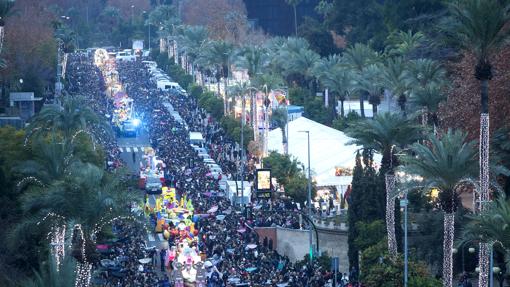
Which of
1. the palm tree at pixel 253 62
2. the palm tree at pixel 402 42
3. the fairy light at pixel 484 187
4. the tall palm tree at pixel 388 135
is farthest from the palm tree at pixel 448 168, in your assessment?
the palm tree at pixel 253 62

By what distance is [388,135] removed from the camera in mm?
58719

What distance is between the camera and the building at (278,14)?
192 m

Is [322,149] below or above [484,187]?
above

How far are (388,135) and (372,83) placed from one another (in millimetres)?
38632

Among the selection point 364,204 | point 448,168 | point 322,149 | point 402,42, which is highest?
point 402,42

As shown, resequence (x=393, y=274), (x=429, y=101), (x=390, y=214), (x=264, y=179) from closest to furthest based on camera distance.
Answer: (x=393, y=274)
(x=390, y=214)
(x=429, y=101)
(x=264, y=179)

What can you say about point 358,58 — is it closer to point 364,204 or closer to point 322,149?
point 322,149

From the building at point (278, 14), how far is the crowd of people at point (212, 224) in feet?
232

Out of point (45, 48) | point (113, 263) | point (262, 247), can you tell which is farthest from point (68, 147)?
point (45, 48)

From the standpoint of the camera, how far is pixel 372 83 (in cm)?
9712

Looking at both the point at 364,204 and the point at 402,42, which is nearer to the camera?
the point at 364,204

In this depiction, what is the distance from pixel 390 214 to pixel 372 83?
130 ft

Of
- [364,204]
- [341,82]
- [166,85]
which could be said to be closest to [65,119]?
[364,204]

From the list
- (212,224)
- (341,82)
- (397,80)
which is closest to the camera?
(212,224)
